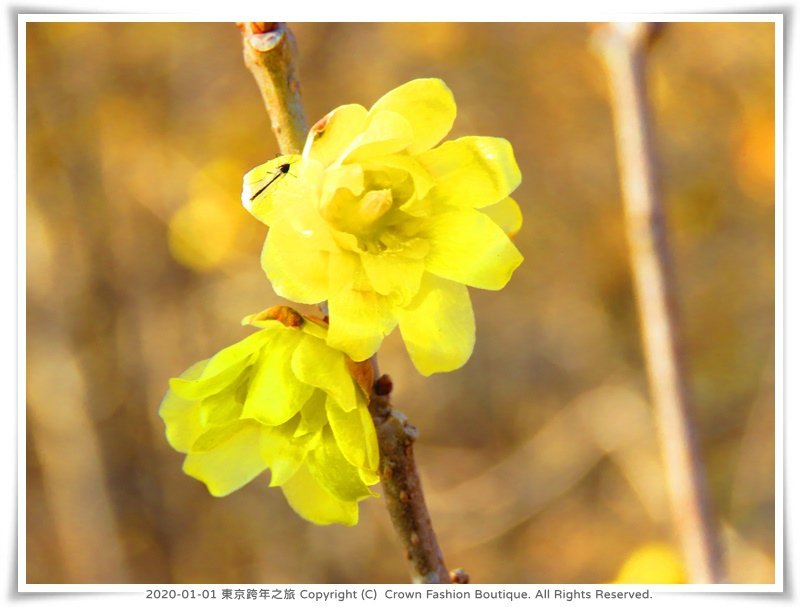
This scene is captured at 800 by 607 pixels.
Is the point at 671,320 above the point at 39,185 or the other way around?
the other way around

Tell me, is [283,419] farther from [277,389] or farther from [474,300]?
[474,300]

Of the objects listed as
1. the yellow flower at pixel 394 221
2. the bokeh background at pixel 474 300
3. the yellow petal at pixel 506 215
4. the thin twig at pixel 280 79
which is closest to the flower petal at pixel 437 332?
the yellow flower at pixel 394 221

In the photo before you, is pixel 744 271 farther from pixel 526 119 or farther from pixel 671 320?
pixel 671 320

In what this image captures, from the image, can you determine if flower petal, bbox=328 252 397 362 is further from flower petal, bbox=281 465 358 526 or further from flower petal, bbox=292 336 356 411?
flower petal, bbox=281 465 358 526

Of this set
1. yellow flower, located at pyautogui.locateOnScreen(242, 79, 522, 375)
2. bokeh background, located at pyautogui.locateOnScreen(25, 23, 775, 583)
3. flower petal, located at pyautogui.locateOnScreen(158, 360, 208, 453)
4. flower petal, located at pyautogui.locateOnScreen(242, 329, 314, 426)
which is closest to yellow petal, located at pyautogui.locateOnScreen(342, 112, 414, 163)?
yellow flower, located at pyautogui.locateOnScreen(242, 79, 522, 375)

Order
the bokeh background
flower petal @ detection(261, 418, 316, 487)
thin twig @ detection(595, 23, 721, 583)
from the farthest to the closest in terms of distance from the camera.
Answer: the bokeh background, thin twig @ detection(595, 23, 721, 583), flower petal @ detection(261, 418, 316, 487)

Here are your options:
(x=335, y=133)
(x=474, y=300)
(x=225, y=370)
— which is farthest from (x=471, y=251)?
(x=474, y=300)
